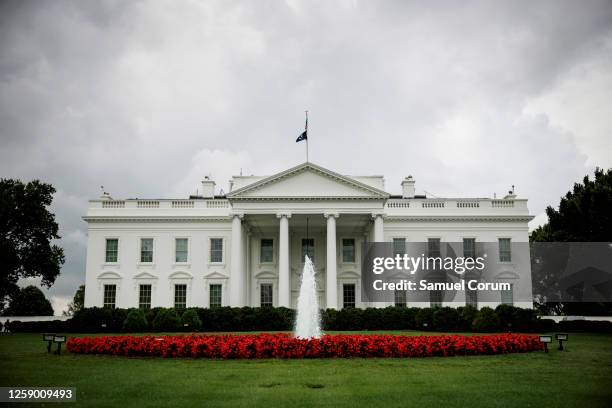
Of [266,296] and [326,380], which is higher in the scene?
[266,296]

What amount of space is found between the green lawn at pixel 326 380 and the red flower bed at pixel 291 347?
0.59 m

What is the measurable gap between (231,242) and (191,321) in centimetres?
913

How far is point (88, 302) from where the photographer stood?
39312mm

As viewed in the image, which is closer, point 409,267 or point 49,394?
point 49,394

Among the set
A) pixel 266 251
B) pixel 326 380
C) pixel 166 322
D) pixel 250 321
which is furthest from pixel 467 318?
pixel 326 380

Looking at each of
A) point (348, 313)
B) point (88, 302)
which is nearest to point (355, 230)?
point (348, 313)

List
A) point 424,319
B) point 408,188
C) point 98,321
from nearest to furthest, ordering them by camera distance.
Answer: point 424,319 → point 98,321 → point 408,188

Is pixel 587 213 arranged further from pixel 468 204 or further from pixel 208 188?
pixel 208 188

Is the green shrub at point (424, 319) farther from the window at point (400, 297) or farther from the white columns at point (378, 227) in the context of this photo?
the window at point (400, 297)

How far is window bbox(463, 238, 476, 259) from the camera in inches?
1613

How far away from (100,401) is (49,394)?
1363 millimetres

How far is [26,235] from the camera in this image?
39.5m

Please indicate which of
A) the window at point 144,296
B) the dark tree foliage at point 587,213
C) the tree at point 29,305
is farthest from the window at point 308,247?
the tree at point 29,305

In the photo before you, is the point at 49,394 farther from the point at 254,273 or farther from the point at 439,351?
the point at 254,273
